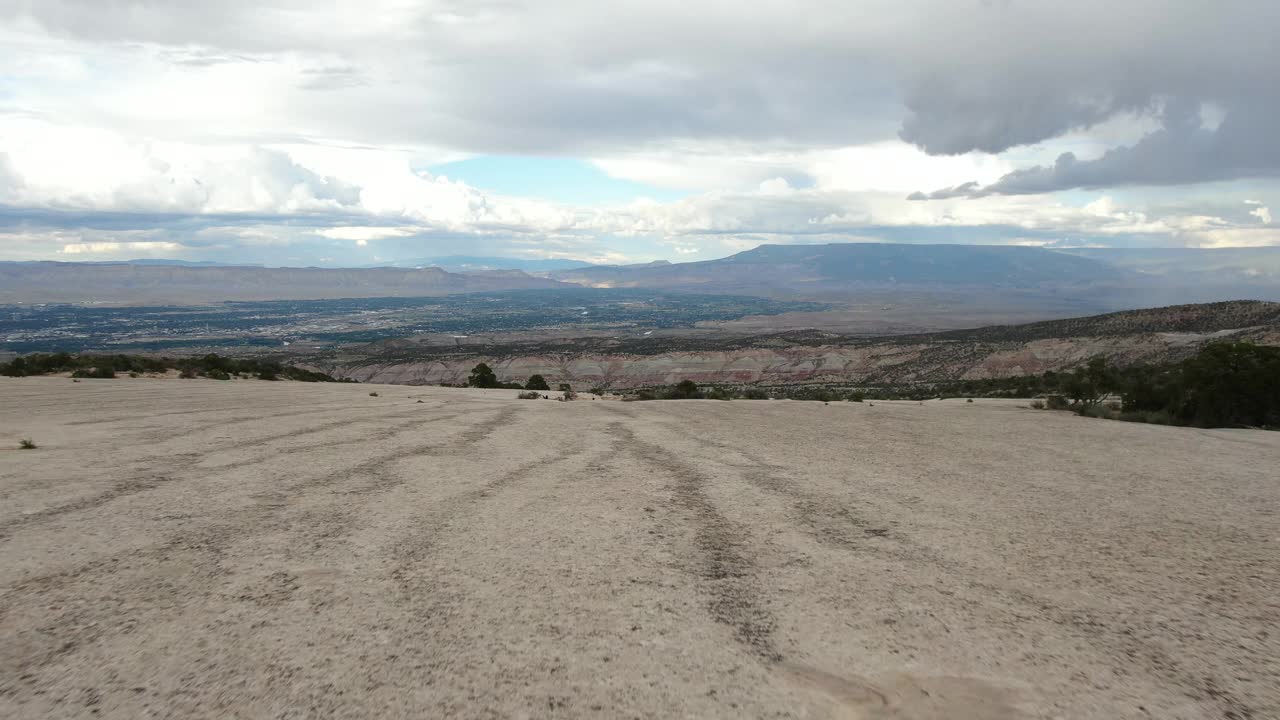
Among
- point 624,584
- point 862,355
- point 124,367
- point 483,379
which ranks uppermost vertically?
point 624,584

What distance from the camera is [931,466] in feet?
33.6

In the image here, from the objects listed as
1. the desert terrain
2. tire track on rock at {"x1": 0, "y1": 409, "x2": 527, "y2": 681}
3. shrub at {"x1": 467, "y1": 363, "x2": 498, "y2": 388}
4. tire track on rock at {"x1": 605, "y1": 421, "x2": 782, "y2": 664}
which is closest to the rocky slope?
shrub at {"x1": 467, "y1": 363, "x2": 498, "y2": 388}

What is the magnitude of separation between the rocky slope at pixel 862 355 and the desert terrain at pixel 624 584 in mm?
51657

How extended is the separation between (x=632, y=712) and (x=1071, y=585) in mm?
3461

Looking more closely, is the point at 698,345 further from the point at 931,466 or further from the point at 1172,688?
the point at 1172,688

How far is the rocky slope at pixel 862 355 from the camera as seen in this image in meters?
62.9

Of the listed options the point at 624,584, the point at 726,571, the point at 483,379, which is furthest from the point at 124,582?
the point at 483,379

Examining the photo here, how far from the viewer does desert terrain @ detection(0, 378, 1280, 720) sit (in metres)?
3.91

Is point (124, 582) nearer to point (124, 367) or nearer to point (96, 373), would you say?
point (96, 373)

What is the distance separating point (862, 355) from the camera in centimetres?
7919

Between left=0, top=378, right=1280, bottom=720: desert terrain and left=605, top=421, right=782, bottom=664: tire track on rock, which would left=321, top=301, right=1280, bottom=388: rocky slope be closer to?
left=0, top=378, right=1280, bottom=720: desert terrain

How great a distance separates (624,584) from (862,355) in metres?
77.2

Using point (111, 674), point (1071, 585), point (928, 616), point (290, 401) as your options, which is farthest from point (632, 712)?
point (290, 401)

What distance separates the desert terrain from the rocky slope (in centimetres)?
5166
